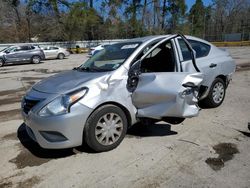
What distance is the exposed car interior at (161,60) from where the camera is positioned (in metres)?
4.70

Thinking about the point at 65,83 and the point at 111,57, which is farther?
the point at 111,57

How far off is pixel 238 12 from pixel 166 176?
6322cm

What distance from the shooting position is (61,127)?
3363mm

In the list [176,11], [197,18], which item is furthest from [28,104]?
[197,18]

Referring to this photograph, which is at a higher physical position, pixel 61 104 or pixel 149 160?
pixel 61 104

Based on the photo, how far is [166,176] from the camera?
315 cm

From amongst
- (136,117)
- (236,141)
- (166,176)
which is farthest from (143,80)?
(236,141)

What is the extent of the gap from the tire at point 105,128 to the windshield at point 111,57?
0.71 m

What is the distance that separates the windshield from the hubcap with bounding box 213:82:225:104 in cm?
223

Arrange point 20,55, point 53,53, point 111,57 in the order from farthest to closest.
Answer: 1. point 53,53
2. point 20,55
3. point 111,57

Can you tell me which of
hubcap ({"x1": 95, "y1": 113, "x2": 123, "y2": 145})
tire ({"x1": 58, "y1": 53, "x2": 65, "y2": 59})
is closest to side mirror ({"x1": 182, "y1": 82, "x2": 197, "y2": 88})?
hubcap ({"x1": 95, "y1": 113, "x2": 123, "y2": 145})

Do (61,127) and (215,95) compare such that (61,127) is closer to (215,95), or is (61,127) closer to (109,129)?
(109,129)

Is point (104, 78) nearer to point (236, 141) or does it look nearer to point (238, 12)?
point (236, 141)

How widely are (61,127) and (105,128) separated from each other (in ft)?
2.13
